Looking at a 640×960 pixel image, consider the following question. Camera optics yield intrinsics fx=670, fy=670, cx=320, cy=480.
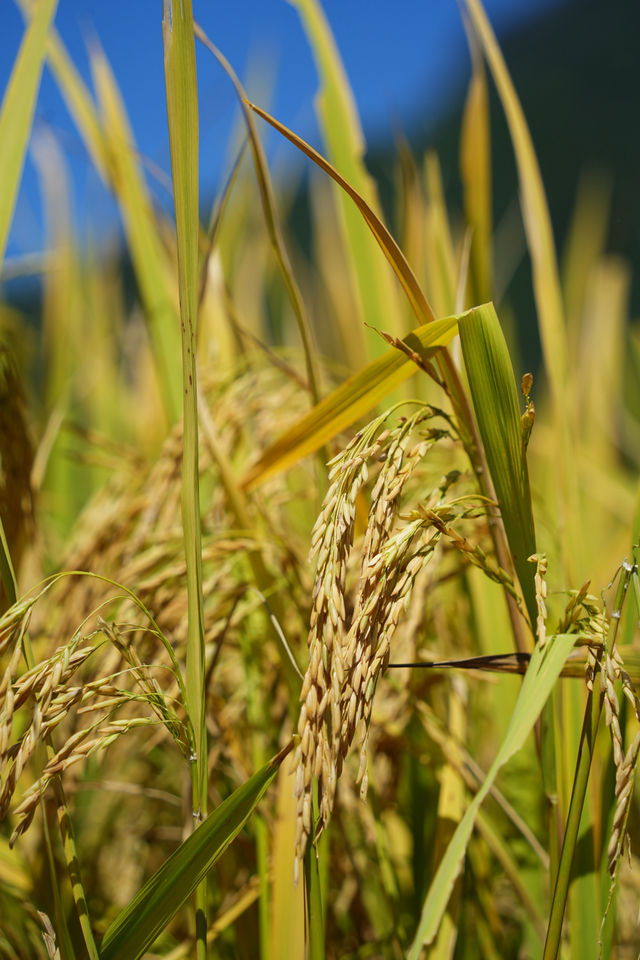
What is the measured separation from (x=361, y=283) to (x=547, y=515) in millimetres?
289

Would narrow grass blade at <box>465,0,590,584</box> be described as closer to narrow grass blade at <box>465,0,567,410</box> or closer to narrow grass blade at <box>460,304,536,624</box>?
narrow grass blade at <box>465,0,567,410</box>

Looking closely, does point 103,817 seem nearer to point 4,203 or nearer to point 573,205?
point 4,203

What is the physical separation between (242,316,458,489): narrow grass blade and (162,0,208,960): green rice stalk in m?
0.09

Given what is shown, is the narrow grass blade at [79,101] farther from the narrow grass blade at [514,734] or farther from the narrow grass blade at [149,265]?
the narrow grass blade at [514,734]

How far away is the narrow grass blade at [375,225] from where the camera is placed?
0.31m

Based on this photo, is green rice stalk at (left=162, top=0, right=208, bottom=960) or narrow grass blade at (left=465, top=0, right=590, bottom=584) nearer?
green rice stalk at (left=162, top=0, right=208, bottom=960)

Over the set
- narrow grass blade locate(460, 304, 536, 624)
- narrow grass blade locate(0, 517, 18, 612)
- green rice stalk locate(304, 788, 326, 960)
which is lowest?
green rice stalk locate(304, 788, 326, 960)

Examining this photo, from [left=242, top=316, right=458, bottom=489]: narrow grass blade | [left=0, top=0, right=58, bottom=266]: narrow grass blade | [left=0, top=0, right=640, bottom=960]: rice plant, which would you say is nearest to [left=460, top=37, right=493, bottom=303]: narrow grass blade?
[left=0, top=0, right=640, bottom=960]: rice plant

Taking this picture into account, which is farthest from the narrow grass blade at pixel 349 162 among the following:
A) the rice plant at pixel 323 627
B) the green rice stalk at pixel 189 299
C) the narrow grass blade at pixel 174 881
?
the narrow grass blade at pixel 174 881

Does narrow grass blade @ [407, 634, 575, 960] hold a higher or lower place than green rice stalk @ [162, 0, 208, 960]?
lower

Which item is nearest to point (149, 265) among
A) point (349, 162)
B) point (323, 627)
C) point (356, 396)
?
point (349, 162)

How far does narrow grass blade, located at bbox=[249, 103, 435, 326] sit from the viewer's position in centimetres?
31

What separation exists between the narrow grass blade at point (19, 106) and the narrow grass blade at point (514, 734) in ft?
1.11

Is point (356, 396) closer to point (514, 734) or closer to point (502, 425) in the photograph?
point (502, 425)
